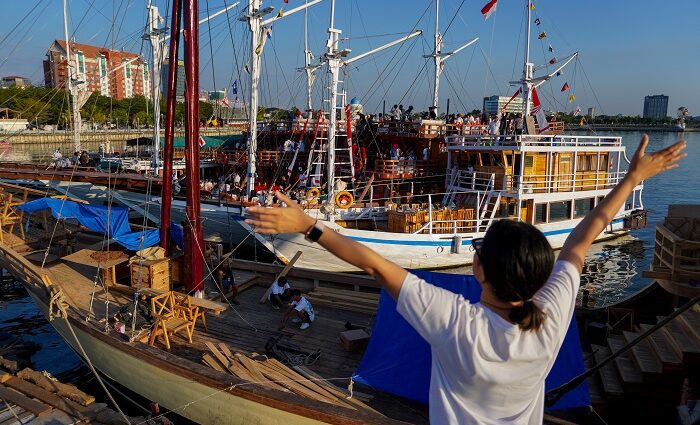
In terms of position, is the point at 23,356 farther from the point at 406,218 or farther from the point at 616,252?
the point at 616,252

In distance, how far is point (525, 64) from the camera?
25297 mm

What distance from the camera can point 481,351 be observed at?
1.91 metres

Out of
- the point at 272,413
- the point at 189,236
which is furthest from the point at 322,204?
the point at 272,413

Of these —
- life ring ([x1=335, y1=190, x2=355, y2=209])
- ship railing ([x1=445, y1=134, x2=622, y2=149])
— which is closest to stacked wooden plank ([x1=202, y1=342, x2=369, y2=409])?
life ring ([x1=335, y1=190, x2=355, y2=209])

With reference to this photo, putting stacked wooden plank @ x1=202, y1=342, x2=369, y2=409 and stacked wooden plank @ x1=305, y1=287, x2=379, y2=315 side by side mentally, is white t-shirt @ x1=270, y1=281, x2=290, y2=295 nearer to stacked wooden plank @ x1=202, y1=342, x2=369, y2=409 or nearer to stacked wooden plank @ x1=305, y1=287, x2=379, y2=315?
stacked wooden plank @ x1=305, y1=287, x2=379, y2=315

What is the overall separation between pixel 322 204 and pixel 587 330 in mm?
12894

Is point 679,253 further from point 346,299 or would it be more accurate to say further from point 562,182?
point 562,182

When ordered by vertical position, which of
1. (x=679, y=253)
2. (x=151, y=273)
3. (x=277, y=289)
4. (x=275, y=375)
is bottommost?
(x=275, y=375)

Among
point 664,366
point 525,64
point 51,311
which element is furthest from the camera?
point 525,64

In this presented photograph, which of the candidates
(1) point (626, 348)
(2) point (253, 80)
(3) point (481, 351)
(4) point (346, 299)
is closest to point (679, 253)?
(1) point (626, 348)

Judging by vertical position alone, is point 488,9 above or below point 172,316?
above

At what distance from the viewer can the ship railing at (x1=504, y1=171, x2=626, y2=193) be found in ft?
69.7

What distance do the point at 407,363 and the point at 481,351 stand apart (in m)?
5.70

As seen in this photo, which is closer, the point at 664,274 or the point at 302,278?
the point at 664,274
